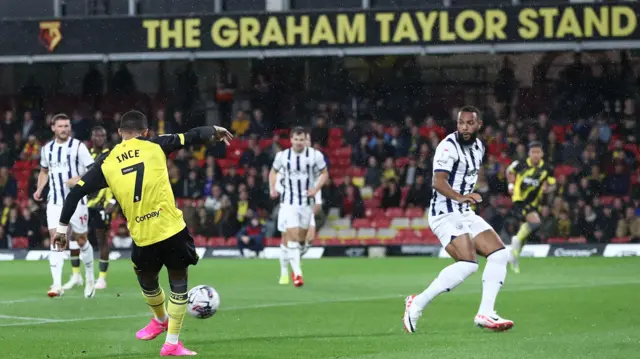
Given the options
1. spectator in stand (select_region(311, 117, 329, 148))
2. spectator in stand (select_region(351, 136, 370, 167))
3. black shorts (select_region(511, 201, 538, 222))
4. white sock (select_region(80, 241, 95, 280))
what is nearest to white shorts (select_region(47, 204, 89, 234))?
white sock (select_region(80, 241, 95, 280))

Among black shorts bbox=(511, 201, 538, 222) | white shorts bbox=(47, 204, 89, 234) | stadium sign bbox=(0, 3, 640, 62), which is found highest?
stadium sign bbox=(0, 3, 640, 62)

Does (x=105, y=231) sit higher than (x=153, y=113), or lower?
lower

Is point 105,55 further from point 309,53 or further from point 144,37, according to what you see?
point 309,53

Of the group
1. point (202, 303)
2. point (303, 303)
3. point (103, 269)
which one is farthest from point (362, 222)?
point (202, 303)

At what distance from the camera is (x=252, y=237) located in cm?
2856

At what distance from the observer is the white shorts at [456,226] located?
1202 cm

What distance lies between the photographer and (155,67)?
3547cm

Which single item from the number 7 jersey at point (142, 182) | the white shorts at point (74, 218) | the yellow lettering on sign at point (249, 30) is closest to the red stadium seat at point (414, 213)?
the yellow lettering on sign at point (249, 30)

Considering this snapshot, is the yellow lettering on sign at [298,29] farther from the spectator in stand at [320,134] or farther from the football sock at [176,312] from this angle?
the football sock at [176,312]

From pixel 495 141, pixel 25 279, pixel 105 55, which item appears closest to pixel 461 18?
pixel 495 141

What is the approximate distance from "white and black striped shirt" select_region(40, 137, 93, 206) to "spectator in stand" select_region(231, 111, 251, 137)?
53.5 ft

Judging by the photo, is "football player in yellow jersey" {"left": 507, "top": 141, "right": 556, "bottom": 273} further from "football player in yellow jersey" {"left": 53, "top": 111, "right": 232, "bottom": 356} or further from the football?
"football player in yellow jersey" {"left": 53, "top": 111, "right": 232, "bottom": 356}

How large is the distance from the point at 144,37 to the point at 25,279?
10450mm

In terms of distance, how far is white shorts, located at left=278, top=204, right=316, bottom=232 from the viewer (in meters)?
19.4
